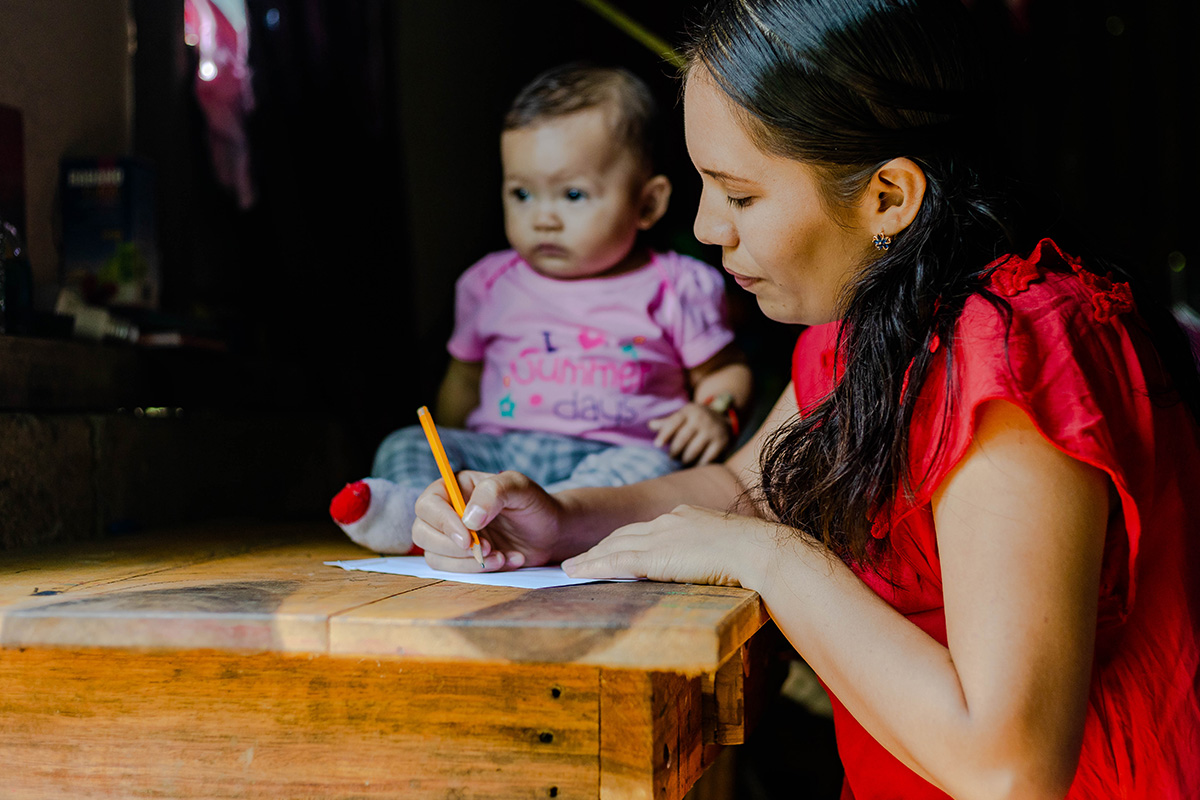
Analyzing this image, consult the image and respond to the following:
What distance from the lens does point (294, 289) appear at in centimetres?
180

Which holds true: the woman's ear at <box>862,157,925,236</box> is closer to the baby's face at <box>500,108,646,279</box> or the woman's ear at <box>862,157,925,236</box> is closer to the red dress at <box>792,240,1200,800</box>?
the red dress at <box>792,240,1200,800</box>

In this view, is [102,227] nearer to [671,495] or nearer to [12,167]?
[12,167]

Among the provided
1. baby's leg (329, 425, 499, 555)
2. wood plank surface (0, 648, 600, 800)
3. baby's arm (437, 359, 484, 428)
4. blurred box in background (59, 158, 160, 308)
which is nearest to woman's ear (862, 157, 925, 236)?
wood plank surface (0, 648, 600, 800)

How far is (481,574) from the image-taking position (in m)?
0.92

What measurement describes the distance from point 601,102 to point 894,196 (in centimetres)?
76

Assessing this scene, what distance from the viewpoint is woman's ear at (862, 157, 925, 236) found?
863mm

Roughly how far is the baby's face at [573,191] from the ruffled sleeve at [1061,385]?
0.80 metres

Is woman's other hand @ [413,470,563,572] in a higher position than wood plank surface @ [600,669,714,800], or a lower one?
higher

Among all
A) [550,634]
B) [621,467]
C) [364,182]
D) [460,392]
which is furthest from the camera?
[364,182]

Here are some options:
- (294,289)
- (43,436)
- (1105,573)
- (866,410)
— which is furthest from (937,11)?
(294,289)

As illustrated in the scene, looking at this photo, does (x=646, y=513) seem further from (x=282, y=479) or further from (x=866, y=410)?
(x=282, y=479)

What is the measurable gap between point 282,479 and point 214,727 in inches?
42.4

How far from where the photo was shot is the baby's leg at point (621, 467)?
1.37 m

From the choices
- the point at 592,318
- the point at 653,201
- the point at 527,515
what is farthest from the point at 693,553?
the point at 653,201
